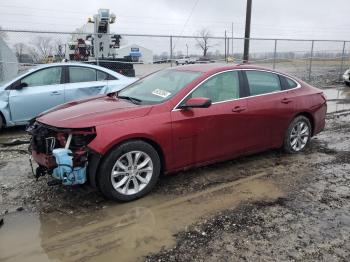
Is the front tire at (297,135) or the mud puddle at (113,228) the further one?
the front tire at (297,135)

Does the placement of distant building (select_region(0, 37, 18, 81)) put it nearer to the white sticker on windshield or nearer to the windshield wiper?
the windshield wiper

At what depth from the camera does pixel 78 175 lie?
4258 mm

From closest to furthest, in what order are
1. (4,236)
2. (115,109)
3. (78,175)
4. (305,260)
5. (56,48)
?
(305,260), (4,236), (78,175), (115,109), (56,48)

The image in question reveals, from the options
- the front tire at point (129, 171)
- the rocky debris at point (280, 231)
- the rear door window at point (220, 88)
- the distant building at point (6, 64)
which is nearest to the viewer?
the rocky debris at point (280, 231)

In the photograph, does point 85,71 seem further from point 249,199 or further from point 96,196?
point 249,199

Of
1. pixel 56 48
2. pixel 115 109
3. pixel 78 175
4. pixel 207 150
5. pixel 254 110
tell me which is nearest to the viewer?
pixel 78 175

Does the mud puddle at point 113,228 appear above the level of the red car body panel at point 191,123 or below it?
below

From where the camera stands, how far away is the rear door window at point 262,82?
5746 mm

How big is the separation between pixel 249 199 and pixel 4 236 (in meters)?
2.73

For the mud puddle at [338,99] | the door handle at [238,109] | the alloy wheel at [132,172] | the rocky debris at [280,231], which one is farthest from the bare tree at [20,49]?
the rocky debris at [280,231]

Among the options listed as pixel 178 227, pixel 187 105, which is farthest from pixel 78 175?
pixel 187 105

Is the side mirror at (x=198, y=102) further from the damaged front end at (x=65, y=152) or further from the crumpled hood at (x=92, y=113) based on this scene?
the damaged front end at (x=65, y=152)

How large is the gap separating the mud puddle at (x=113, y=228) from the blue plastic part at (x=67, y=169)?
391mm

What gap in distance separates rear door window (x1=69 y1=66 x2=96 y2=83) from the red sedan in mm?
3274
